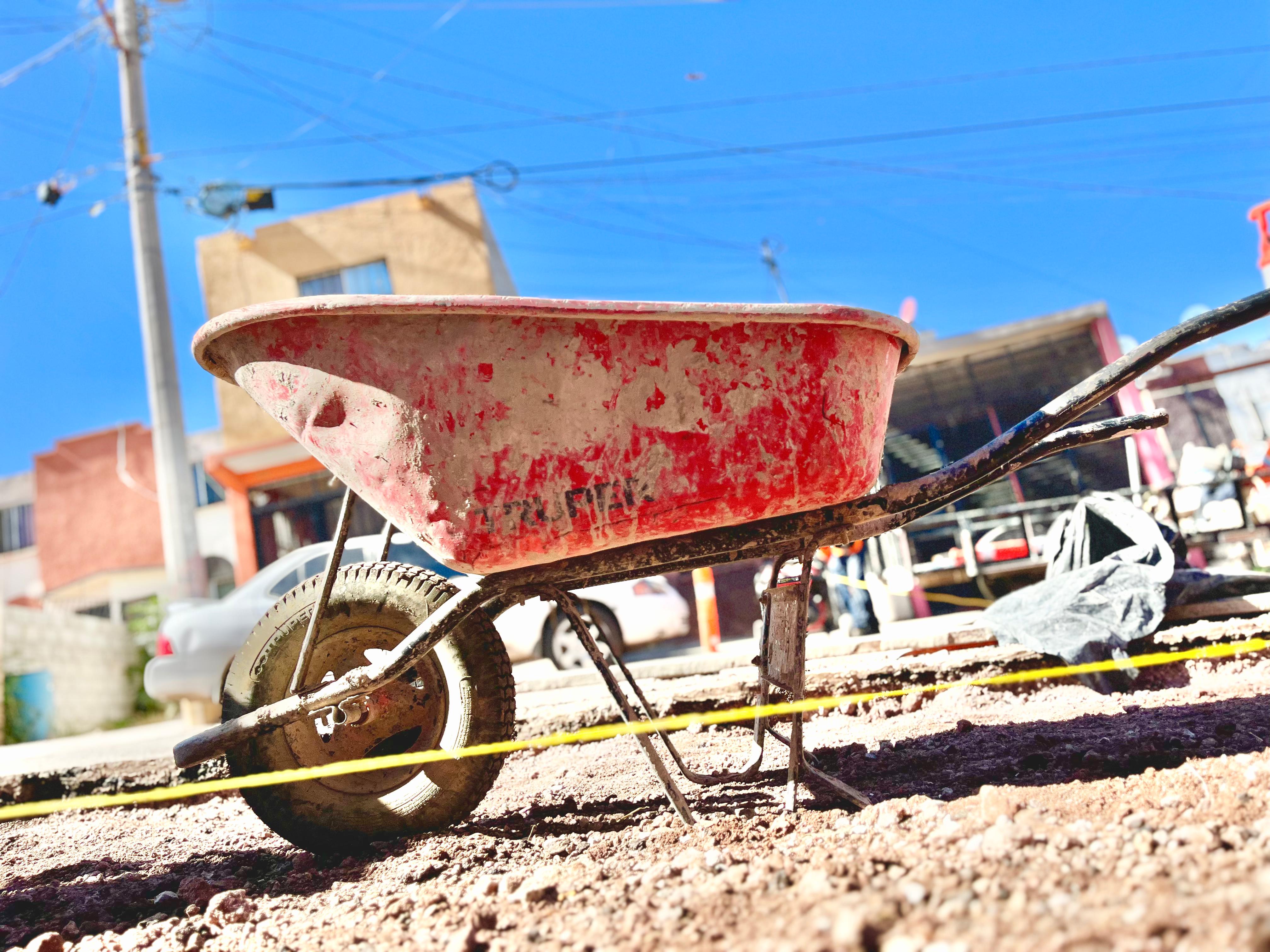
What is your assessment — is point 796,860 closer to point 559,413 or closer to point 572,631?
point 559,413

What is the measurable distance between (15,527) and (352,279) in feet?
43.6

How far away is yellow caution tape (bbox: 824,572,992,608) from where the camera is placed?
20.9 ft

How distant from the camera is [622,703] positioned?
1.97m

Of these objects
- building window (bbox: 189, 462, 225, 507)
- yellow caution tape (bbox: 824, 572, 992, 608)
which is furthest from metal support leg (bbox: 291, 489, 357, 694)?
building window (bbox: 189, 462, 225, 507)

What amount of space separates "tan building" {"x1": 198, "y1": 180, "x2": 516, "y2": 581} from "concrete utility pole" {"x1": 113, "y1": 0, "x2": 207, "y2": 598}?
8.18ft

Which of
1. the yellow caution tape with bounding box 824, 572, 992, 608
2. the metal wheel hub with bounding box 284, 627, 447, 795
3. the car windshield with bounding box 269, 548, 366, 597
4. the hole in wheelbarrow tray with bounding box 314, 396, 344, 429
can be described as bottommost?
the yellow caution tape with bounding box 824, 572, 992, 608

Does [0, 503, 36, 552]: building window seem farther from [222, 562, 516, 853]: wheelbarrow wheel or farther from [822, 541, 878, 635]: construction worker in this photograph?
[222, 562, 516, 853]: wheelbarrow wheel

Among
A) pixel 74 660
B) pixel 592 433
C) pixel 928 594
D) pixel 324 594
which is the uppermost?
pixel 592 433

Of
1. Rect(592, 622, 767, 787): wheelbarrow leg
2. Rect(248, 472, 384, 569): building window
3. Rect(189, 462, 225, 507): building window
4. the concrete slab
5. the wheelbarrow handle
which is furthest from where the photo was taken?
Rect(189, 462, 225, 507): building window

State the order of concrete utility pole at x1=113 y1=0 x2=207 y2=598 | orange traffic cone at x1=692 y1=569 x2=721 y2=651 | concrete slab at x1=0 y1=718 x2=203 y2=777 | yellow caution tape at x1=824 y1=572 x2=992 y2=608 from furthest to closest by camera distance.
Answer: concrete utility pole at x1=113 y1=0 x2=207 y2=598
orange traffic cone at x1=692 y1=569 x2=721 y2=651
yellow caution tape at x1=824 y1=572 x2=992 y2=608
concrete slab at x1=0 y1=718 x2=203 y2=777

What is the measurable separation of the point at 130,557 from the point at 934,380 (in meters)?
17.0

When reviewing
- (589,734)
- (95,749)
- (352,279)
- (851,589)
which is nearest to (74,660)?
(95,749)

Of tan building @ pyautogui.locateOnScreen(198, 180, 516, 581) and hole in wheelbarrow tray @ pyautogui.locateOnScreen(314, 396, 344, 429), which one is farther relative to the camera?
tan building @ pyautogui.locateOnScreen(198, 180, 516, 581)

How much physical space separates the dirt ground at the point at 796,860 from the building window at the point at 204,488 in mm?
16503
